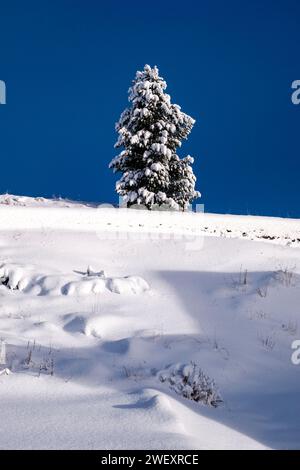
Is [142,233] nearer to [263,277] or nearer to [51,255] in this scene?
Result: [51,255]

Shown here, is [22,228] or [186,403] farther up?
[22,228]

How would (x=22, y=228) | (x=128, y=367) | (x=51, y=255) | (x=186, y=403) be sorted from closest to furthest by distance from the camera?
(x=186, y=403) < (x=128, y=367) < (x=51, y=255) < (x=22, y=228)

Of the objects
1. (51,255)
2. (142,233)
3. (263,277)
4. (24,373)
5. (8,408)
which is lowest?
(8,408)

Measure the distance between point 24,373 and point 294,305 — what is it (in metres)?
5.16

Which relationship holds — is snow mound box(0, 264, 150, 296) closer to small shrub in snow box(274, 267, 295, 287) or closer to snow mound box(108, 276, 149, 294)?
snow mound box(108, 276, 149, 294)

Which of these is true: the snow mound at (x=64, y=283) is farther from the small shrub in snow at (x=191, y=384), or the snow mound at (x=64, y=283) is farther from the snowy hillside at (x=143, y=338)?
the small shrub in snow at (x=191, y=384)

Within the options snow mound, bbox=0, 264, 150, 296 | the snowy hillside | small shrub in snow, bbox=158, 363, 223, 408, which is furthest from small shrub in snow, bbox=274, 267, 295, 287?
small shrub in snow, bbox=158, 363, 223, 408

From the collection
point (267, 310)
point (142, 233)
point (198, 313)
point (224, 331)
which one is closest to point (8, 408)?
point (224, 331)

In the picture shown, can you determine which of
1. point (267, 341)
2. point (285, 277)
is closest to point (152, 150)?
point (285, 277)

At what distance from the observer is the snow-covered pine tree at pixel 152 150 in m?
22.3

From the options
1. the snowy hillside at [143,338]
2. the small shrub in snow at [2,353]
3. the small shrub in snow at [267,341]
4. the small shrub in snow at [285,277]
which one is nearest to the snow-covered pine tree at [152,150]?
the snowy hillside at [143,338]

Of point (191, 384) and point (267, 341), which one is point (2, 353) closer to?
point (191, 384)

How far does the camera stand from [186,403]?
4.48 metres

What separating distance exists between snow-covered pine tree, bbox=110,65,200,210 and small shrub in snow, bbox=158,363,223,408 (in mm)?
17022
